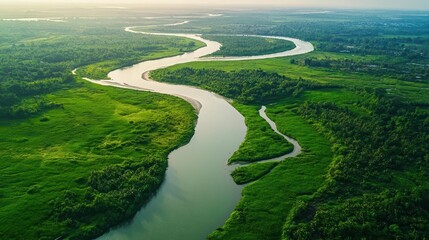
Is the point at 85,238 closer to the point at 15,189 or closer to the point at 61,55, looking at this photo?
the point at 15,189

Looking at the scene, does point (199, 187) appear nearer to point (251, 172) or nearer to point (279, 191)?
point (251, 172)

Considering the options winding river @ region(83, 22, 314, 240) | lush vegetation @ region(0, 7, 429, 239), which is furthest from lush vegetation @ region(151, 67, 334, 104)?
winding river @ region(83, 22, 314, 240)

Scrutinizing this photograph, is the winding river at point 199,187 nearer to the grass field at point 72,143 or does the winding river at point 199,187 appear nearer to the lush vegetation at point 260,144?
the lush vegetation at point 260,144

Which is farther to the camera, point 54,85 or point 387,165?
point 54,85

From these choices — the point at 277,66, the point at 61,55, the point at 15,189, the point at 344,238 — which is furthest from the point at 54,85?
the point at 344,238

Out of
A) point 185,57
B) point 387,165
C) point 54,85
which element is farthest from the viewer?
point 185,57

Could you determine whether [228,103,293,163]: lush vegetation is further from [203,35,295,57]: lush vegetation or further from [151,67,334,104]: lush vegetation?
[203,35,295,57]: lush vegetation

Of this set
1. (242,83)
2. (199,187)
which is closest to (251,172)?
(199,187)

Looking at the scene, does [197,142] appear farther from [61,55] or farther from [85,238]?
[61,55]

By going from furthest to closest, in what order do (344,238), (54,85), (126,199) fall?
(54,85) < (126,199) < (344,238)
